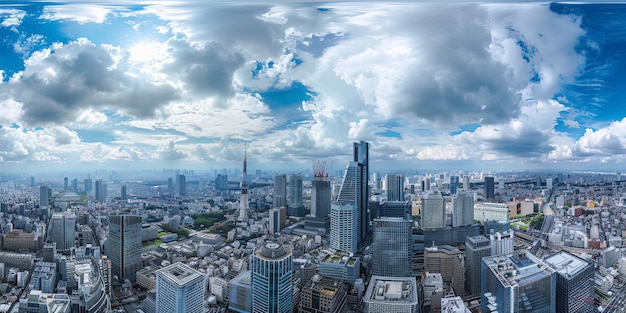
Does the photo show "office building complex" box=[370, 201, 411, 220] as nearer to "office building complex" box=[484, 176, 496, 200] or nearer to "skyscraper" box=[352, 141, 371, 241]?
"skyscraper" box=[352, 141, 371, 241]

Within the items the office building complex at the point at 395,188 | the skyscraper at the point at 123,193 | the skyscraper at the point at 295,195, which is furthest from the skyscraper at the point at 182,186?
the office building complex at the point at 395,188

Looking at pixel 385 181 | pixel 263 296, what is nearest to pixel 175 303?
pixel 263 296

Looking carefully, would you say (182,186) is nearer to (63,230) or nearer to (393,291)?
(63,230)

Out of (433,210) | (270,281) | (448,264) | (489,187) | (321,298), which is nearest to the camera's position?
(270,281)

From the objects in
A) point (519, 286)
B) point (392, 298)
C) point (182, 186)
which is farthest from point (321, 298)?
point (182, 186)

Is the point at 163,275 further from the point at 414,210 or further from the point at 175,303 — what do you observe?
the point at 414,210

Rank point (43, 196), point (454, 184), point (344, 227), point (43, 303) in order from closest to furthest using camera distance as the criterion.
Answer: point (43, 303)
point (43, 196)
point (454, 184)
point (344, 227)

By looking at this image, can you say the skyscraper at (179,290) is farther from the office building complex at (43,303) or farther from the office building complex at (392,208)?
the office building complex at (392,208)

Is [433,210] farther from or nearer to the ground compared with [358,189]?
nearer to the ground
